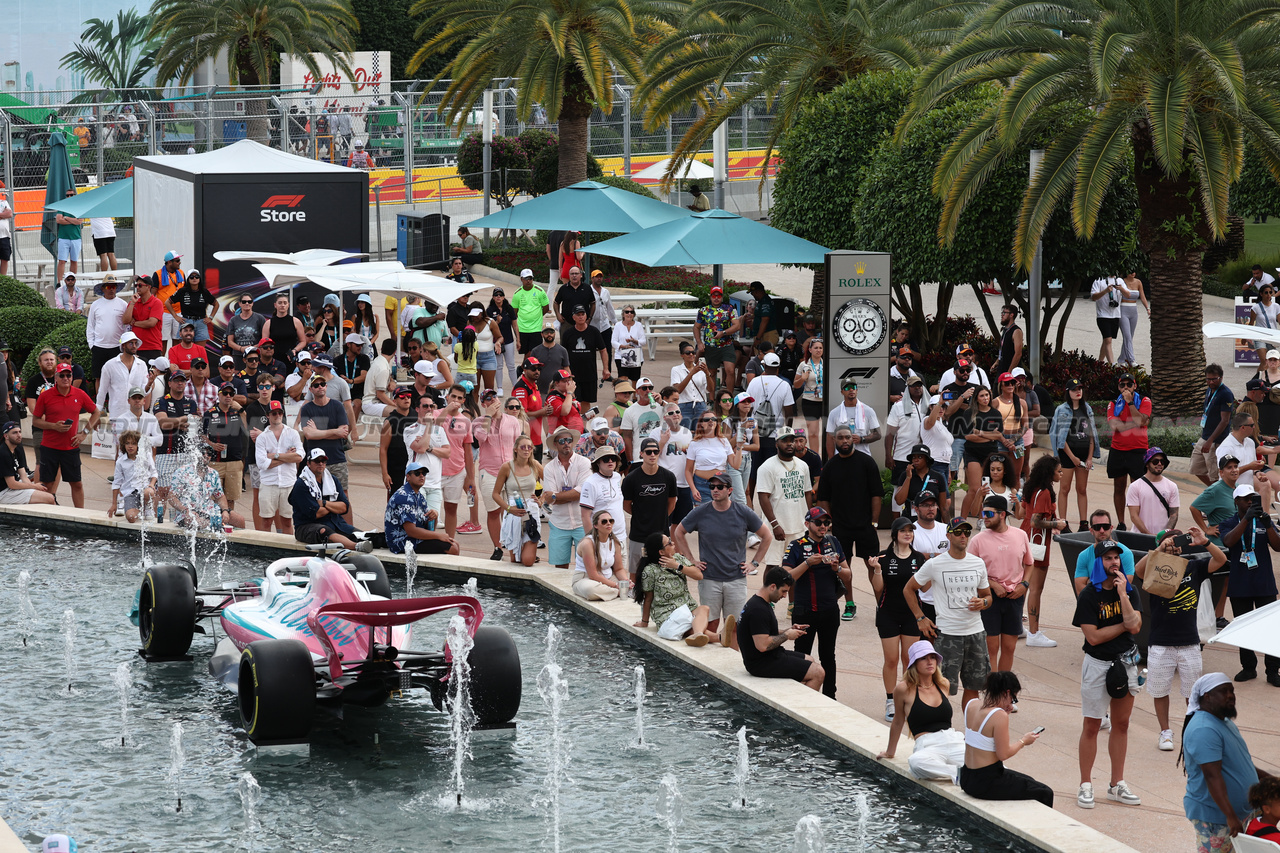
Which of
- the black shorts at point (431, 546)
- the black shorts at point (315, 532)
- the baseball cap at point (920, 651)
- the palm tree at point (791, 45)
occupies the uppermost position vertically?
the palm tree at point (791, 45)

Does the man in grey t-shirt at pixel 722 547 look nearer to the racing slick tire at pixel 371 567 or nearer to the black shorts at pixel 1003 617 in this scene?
the black shorts at pixel 1003 617

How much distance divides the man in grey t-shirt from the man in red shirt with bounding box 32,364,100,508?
780 centimetres

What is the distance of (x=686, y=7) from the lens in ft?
97.1

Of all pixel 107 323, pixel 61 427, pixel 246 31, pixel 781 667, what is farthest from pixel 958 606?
pixel 246 31

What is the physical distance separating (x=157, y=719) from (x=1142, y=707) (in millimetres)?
7458

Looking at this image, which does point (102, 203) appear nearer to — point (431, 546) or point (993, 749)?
point (431, 546)

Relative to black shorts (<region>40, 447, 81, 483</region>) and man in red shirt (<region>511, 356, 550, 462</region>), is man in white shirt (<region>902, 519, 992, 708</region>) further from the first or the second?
black shorts (<region>40, 447, 81, 483</region>)

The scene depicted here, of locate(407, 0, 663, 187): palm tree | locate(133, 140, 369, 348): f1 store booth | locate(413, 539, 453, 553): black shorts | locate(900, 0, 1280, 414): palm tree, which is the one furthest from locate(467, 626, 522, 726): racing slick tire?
locate(407, 0, 663, 187): palm tree

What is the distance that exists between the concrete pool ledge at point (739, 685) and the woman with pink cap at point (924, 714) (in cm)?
17

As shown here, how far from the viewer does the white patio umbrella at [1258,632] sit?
8492 millimetres

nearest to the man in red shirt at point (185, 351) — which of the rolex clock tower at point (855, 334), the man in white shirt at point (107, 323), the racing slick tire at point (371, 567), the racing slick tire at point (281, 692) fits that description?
the man in white shirt at point (107, 323)

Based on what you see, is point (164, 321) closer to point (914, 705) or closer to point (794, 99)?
point (794, 99)

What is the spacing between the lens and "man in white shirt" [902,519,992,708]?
11.3m

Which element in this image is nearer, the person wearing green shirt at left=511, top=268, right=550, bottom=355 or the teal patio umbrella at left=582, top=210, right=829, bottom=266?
the teal patio umbrella at left=582, top=210, right=829, bottom=266
